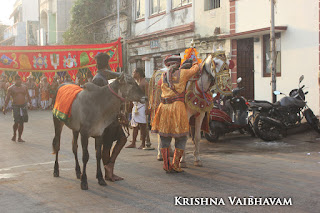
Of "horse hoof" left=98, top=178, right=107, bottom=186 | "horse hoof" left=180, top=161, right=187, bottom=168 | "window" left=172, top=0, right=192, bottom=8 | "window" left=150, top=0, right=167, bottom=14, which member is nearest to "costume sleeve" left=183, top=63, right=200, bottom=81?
"horse hoof" left=180, top=161, right=187, bottom=168

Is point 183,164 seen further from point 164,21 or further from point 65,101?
point 164,21

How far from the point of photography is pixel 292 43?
14.2 m

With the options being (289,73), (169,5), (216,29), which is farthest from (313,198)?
(169,5)

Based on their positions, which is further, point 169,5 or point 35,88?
point 35,88

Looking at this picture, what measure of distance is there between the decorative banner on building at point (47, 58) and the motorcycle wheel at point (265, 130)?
7.91 m

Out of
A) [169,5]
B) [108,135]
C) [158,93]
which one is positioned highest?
[169,5]

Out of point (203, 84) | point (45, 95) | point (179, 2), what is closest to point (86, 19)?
point (45, 95)

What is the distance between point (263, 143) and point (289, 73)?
189 inches

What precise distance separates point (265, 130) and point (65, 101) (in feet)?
18.7

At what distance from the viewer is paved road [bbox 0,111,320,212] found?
521cm

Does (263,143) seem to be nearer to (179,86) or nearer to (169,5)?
(179,86)

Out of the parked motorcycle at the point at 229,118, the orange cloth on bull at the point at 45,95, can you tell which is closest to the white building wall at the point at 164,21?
the orange cloth on bull at the point at 45,95

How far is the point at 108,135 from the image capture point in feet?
21.8

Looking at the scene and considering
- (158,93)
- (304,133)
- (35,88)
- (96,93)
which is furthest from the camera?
(35,88)
